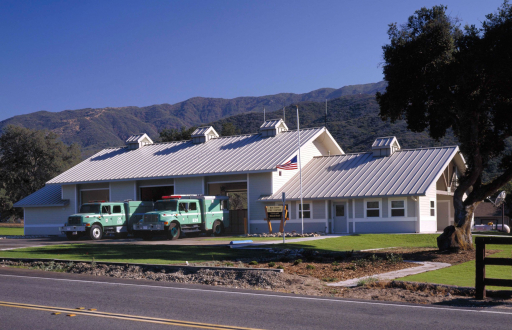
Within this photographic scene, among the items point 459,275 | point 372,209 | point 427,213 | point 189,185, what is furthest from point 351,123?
point 459,275

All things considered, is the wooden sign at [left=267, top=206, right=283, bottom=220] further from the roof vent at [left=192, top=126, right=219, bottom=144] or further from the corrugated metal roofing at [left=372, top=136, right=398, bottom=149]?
the roof vent at [left=192, top=126, right=219, bottom=144]

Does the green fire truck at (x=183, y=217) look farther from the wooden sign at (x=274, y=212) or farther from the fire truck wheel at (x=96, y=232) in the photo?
the wooden sign at (x=274, y=212)

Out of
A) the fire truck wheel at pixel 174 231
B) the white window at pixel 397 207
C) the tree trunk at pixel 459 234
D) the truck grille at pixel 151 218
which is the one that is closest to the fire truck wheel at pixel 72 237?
the truck grille at pixel 151 218

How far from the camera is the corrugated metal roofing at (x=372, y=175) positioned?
32906 millimetres

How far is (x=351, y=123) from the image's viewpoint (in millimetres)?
101875

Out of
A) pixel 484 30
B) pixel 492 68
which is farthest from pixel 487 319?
pixel 484 30

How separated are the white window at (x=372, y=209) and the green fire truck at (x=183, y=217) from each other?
9539 mm

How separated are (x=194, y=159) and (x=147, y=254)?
20.7 m

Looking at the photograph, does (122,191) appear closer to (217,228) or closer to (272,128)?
(217,228)

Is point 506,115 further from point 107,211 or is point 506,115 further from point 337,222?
point 107,211

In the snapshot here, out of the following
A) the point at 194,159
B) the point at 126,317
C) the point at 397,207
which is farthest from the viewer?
the point at 194,159

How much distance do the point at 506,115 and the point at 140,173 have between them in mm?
27072

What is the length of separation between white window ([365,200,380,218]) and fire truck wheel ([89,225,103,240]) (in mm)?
17174

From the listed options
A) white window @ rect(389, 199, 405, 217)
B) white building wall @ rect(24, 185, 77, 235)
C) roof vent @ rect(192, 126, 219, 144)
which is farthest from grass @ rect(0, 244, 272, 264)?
roof vent @ rect(192, 126, 219, 144)
